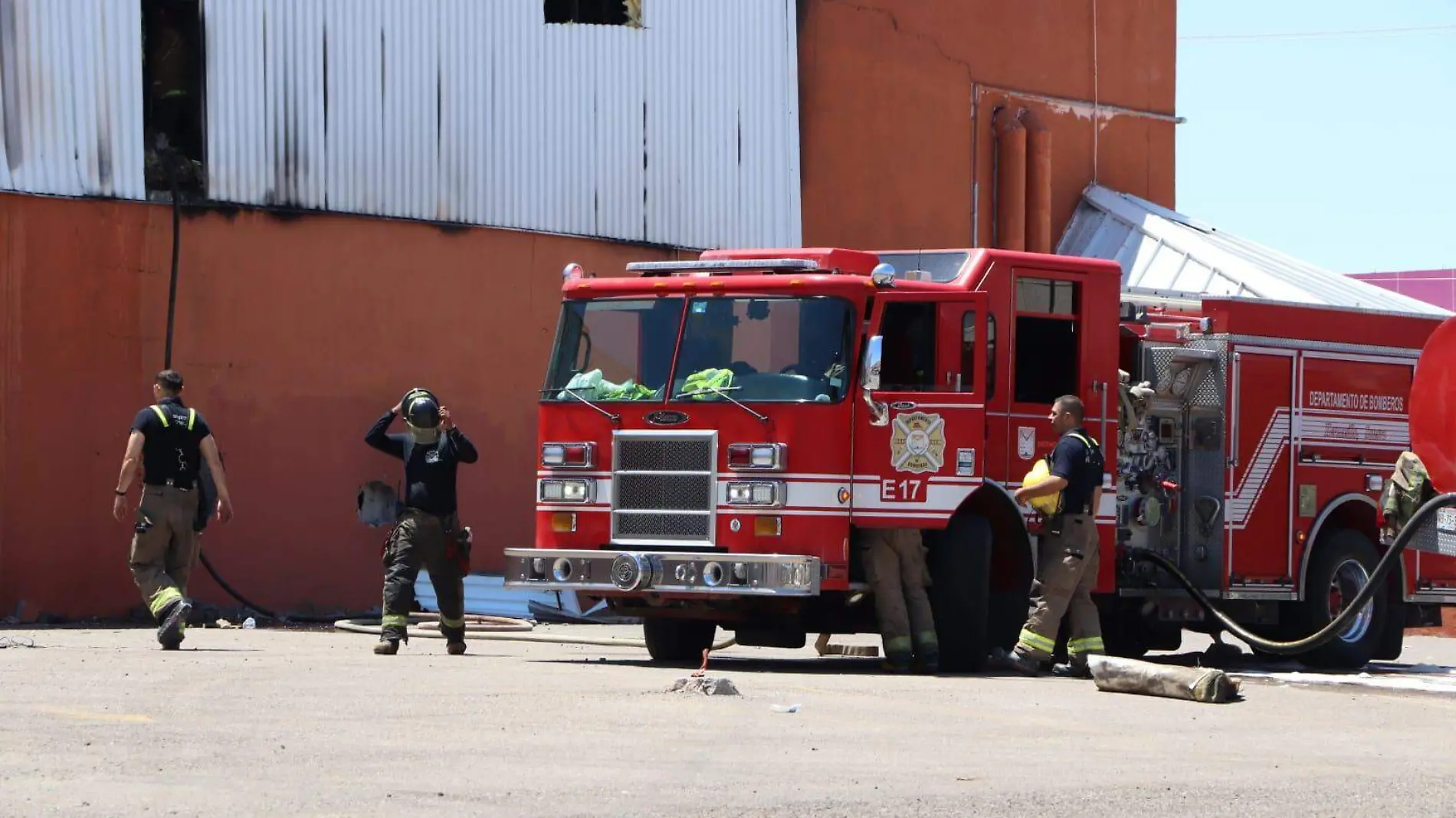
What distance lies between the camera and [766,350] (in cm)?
1500

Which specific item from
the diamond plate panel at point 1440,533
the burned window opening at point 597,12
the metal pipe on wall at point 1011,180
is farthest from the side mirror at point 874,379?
the metal pipe on wall at point 1011,180

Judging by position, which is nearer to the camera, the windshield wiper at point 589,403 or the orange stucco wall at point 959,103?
the windshield wiper at point 589,403

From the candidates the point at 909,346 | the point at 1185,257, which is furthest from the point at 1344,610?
the point at 1185,257

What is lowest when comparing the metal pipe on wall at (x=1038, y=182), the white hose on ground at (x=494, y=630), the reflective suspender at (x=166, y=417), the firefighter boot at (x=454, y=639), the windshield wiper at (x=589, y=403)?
the white hose on ground at (x=494, y=630)

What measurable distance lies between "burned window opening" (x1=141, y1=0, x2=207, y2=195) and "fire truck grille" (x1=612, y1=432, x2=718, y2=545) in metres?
7.55

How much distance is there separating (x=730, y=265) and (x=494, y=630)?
595cm

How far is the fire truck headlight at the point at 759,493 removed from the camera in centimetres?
1473

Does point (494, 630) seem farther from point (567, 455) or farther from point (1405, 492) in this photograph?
point (1405, 492)

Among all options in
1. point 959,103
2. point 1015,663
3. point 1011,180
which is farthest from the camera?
point 1011,180

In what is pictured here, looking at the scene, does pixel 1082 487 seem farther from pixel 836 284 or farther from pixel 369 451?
pixel 369 451

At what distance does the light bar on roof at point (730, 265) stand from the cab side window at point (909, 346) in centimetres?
66

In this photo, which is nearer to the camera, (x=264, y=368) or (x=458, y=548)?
(x=458, y=548)

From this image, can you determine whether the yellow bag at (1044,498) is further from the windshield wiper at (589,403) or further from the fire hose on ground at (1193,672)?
the windshield wiper at (589,403)

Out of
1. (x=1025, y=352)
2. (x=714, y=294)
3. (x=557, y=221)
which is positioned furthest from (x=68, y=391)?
(x=1025, y=352)
